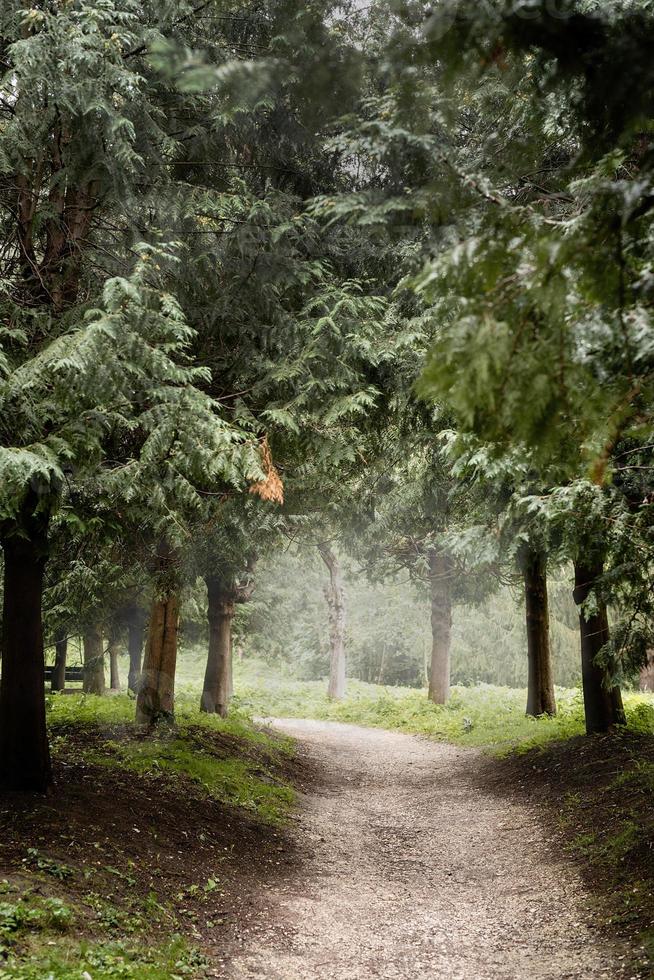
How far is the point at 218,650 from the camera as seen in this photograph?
612 inches

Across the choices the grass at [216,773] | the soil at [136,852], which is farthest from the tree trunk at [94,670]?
the soil at [136,852]

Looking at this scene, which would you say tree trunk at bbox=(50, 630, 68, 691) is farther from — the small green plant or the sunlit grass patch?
the sunlit grass patch

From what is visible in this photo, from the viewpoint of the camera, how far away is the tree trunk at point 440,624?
2180 cm

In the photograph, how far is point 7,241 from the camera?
7.29 metres

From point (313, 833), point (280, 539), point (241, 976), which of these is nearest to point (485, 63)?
point (241, 976)

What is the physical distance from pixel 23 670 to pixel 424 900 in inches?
167

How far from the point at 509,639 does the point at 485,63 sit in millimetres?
32366

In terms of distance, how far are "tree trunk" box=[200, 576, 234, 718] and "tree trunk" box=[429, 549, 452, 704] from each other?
8092mm

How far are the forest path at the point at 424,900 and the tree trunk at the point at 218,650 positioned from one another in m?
5.16

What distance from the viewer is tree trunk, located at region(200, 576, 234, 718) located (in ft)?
50.5

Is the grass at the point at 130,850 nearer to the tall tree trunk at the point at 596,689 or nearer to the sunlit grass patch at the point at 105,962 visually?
the sunlit grass patch at the point at 105,962

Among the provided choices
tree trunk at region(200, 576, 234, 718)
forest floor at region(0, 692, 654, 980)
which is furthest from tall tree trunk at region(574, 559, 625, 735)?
tree trunk at region(200, 576, 234, 718)

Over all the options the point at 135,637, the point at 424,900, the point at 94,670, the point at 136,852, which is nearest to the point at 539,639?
the point at 424,900

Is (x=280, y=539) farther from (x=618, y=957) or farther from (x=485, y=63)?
(x=485, y=63)
